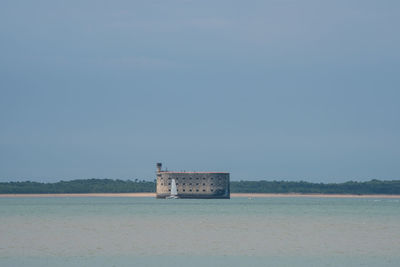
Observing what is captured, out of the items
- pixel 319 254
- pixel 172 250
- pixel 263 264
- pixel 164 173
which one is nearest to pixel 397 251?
pixel 319 254

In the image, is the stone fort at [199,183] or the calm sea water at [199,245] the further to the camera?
the stone fort at [199,183]

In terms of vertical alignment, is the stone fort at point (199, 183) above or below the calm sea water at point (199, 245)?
above

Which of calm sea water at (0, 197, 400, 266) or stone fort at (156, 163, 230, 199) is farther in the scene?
stone fort at (156, 163, 230, 199)

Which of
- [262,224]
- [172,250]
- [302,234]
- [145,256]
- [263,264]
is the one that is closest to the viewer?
[263,264]

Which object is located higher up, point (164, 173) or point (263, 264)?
point (164, 173)

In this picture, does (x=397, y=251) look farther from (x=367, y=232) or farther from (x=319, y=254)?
(x=367, y=232)

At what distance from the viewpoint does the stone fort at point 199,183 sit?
171125 millimetres

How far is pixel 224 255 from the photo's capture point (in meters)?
48.5

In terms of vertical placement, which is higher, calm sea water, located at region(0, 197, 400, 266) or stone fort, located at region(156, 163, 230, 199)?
stone fort, located at region(156, 163, 230, 199)

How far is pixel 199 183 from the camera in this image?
17225 centimetres

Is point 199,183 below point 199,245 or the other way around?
the other way around

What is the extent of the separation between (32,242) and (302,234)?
833 inches

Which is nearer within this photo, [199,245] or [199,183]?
[199,245]

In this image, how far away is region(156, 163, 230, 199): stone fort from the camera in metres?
171
